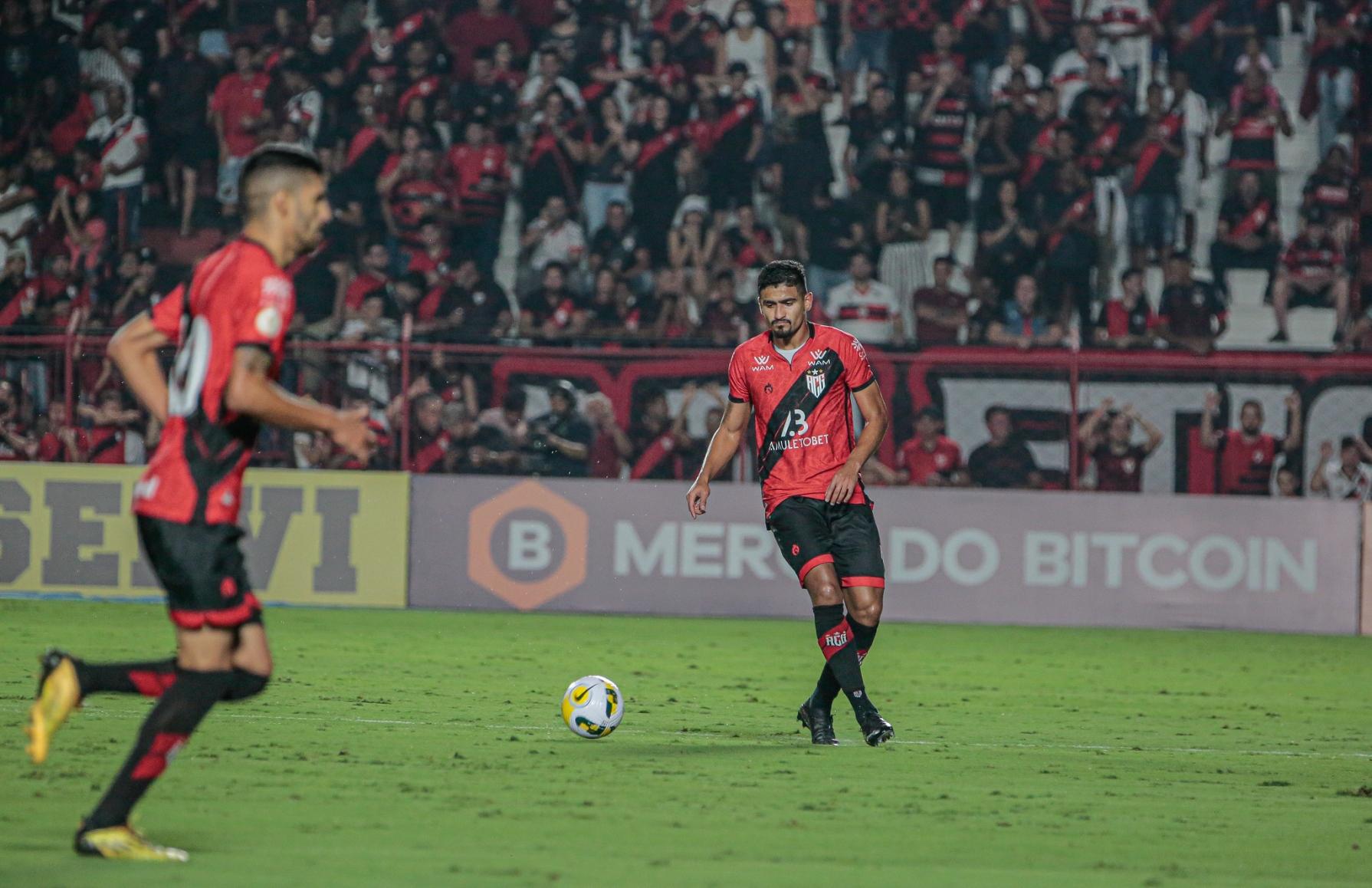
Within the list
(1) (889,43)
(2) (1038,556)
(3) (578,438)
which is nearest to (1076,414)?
(2) (1038,556)

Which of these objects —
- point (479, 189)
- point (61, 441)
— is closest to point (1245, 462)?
point (479, 189)

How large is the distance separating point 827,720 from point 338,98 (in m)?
14.6

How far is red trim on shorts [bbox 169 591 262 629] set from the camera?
514 cm

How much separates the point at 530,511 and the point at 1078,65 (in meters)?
9.24

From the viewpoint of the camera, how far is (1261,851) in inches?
225

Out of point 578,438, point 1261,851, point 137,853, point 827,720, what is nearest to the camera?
point 137,853

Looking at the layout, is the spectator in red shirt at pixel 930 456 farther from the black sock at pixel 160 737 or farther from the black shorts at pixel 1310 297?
the black sock at pixel 160 737

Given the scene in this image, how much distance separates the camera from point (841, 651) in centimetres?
811

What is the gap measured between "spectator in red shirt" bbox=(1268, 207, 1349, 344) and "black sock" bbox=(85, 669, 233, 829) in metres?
15.9

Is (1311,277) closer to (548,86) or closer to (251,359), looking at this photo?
(548,86)

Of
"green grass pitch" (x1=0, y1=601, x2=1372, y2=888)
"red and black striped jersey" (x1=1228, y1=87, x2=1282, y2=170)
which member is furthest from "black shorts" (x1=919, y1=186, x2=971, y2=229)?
"green grass pitch" (x1=0, y1=601, x2=1372, y2=888)

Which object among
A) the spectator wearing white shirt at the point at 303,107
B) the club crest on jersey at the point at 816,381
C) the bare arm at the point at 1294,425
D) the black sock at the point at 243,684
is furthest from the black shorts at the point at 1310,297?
the black sock at the point at 243,684

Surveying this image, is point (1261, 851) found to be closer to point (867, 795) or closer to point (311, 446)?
point (867, 795)

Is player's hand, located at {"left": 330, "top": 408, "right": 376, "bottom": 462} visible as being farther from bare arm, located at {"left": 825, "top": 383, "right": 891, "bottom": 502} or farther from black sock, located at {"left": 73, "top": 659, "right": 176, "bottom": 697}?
bare arm, located at {"left": 825, "top": 383, "right": 891, "bottom": 502}
